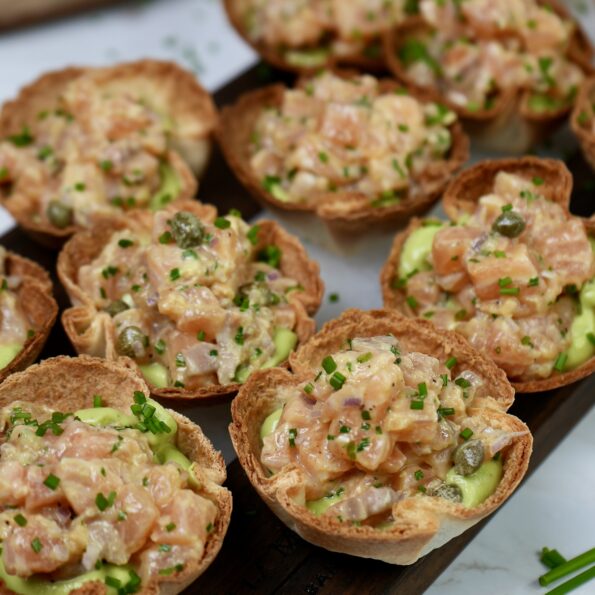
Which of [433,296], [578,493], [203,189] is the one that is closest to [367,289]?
[433,296]

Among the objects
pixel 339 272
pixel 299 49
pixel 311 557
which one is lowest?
pixel 311 557

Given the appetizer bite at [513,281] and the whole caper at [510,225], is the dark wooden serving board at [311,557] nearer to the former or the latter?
the appetizer bite at [513,281]

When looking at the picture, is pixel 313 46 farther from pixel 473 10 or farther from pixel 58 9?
pixel 58 9

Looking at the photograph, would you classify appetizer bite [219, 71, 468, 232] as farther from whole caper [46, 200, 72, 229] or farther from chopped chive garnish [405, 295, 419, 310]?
whole caper [46, 200, 72, 229]

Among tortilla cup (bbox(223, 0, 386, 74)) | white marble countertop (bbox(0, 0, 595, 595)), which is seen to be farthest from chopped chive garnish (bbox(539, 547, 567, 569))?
tortilla cup (bbox(223, 0, 386, 74))

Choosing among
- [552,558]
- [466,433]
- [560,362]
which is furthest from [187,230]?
[552,558]

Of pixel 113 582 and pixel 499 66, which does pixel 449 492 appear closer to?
pixel 113 582
